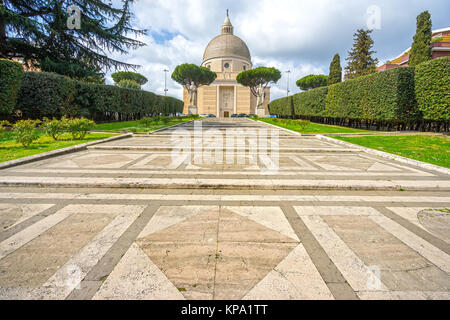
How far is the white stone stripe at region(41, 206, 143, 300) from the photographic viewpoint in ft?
5.62

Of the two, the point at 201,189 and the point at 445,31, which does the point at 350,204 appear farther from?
the point at 445,31

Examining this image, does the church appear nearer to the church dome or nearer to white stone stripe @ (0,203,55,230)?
the church dome

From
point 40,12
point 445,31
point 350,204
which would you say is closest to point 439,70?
point 350,204

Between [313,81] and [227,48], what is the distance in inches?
1120

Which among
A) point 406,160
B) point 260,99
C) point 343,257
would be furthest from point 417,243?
point 260,99

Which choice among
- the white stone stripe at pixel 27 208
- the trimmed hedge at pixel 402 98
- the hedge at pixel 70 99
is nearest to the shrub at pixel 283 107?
the trimmed hedge at pixel 402 98

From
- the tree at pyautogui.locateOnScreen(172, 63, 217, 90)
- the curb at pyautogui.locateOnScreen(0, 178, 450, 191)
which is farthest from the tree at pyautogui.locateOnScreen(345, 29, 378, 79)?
the curb at pyautogui.locateOnScreen(0, 178, 450, 191)

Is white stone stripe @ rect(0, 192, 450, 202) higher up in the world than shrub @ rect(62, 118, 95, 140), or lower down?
lower down

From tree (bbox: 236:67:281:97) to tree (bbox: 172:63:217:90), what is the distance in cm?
719

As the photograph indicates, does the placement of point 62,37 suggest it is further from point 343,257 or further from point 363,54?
point 363,54

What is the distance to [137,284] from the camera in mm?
1772

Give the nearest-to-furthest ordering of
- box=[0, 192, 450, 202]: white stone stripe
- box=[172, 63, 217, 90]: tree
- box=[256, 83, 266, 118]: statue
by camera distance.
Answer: box=[0, 192, 450, 202]: white stone stripe < box=[172, 63, 217, 90]: tree < box=[256, 83, 266, 118]: statue
